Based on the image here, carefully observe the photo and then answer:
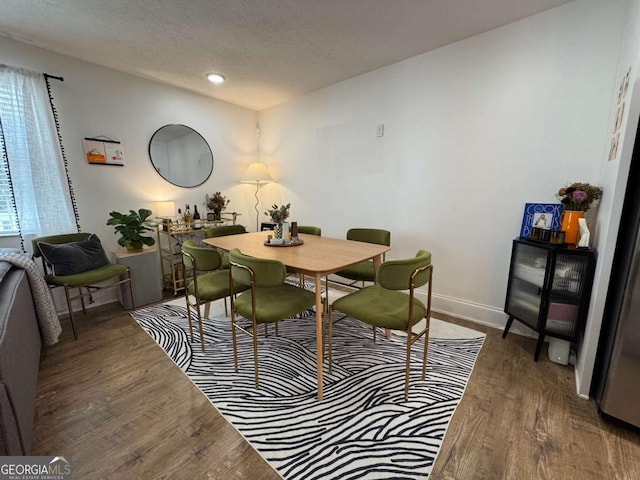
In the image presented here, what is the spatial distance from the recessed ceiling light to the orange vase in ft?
11.6

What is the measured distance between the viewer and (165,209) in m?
3.23

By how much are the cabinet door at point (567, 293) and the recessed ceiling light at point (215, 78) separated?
3631 mm

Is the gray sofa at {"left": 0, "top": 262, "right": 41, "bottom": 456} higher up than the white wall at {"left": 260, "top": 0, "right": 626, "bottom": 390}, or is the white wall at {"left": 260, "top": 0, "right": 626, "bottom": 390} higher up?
the white wall at {"left": 260, "top": 0, "right": 626, "bottom": 390}

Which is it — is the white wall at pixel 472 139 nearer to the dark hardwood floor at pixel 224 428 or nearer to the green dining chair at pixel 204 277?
the dark hardwood floor at pixel 224 428

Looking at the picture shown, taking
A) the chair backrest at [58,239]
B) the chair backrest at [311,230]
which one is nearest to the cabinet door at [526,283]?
the chair backrest at [311,230]

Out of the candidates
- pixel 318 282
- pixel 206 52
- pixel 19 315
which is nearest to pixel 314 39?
pixel 206 52

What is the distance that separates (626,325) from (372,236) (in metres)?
1.71

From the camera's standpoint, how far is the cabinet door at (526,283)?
6.38ft

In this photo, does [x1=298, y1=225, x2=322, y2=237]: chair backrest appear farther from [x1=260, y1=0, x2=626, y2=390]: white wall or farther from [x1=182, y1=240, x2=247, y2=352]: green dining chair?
[x1=182, y1=240, x2=247, y2=352]: green dining chair

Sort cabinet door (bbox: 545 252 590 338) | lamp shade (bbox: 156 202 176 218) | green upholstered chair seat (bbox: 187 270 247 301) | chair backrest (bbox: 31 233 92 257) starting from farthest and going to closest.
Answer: lamp shade (bbox: 156 202 176 218), chair backrest (bbox: 31 233 92 257), green upholstered chair seat (bbox: 187 270 247 301), cabinet door (bbox: 545 252 590 338)

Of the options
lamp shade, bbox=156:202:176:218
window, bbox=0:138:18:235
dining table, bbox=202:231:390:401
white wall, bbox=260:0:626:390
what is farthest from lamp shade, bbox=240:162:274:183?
window, bbox=0:138:18:235

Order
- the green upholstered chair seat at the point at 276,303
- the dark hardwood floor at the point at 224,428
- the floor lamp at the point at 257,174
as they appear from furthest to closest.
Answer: the floor lamp at the point at 257,174 < the green upholstered chair seat at the point at 276,303 < the dark hardwood floor at the point at 224,428

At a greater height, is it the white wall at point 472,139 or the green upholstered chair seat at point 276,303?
the white wall at point 472,139

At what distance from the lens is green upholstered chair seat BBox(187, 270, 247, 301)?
2.00m
